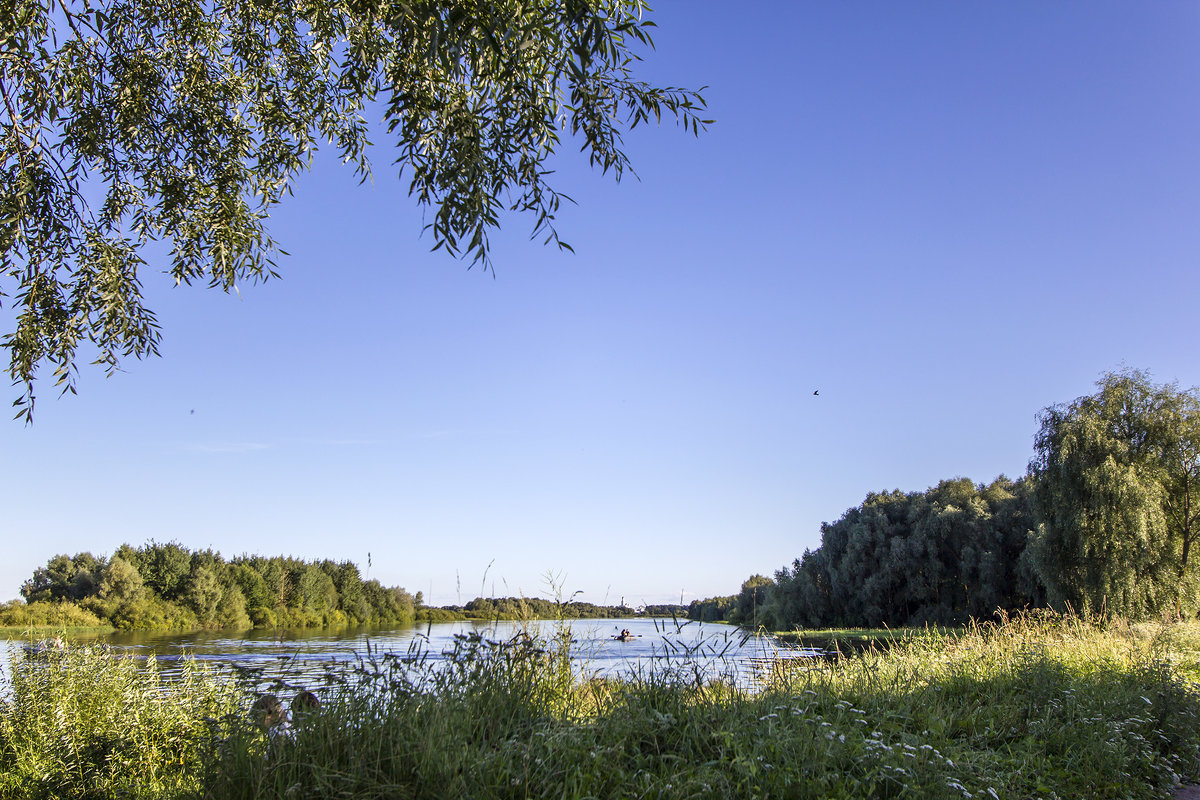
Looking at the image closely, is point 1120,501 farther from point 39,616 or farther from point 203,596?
point 203,596

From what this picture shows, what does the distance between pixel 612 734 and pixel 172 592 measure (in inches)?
2041

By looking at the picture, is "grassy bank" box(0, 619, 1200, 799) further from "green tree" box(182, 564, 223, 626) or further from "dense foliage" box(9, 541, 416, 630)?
"green tree" box(182, 564, 223, 626)

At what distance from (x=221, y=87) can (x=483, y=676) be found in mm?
5759

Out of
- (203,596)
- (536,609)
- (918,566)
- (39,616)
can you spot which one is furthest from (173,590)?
(536,609)

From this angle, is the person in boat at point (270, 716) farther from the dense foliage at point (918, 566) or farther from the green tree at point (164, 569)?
the green tree at point (164, 569)

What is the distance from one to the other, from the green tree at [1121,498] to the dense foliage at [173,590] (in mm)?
28957

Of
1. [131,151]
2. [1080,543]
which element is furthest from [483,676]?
[1080,543]

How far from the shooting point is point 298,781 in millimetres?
2850

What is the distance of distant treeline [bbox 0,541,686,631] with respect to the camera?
1438 inches

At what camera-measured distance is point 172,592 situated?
4566 centimetres

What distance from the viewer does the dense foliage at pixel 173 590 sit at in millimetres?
37719

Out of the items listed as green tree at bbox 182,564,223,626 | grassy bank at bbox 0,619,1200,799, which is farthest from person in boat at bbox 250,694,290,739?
green tree at bbox 182,564,223,626

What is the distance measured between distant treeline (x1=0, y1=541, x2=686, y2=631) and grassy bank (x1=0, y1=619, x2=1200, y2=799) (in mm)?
23947

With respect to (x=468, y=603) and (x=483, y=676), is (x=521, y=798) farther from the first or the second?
(x=468, y=603)
